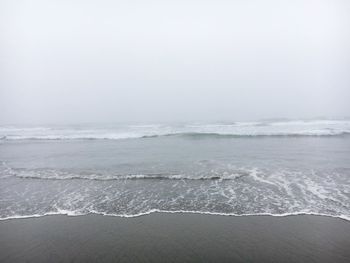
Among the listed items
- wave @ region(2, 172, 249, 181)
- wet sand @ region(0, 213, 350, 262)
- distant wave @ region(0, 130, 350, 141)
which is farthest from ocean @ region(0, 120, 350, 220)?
distant wave @ region(0, 130, 350, 141)

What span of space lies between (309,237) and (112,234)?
14.4 feet

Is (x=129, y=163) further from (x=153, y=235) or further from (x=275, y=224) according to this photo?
(x=275, y=224)

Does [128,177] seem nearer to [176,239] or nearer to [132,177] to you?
[132,177]

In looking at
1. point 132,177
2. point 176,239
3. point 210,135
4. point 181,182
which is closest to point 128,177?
point 132,177

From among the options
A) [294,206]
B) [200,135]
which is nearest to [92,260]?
[294,206]

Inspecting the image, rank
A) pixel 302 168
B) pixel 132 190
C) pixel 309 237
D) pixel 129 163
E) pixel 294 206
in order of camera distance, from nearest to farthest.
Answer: pixel 309 237 < pixel 294 206 < pixel 132 190 < pixel 302 168 < pixel 129 163

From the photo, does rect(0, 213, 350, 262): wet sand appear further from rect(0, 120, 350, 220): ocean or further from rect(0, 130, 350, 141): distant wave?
rect(0, 130, 350, 141): distant wave

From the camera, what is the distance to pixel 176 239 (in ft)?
18.1

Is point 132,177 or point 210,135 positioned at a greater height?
point 210,135

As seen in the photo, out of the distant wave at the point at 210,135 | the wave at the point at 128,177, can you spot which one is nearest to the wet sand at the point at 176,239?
the wave at the point at 128,177

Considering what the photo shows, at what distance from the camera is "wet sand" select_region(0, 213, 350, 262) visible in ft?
16.0

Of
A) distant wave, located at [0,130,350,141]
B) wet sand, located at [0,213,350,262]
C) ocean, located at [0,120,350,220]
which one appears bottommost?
wet sand, located at [0,213,350,262]

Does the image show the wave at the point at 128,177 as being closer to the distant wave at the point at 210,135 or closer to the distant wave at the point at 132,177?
the distant wave at the point at 132,177

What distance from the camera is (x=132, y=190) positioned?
903 cm
